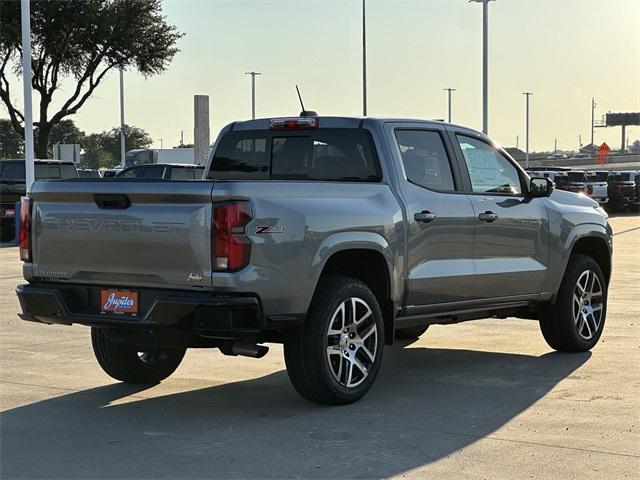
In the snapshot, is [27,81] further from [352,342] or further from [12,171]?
[352,342]

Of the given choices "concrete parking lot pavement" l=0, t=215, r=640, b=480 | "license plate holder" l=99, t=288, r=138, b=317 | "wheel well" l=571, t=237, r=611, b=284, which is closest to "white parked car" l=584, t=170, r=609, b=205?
"wheel well" l=571, t=237, r=611, b=284

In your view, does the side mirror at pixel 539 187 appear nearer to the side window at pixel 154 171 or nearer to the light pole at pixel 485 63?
the side window at pixel 154 171

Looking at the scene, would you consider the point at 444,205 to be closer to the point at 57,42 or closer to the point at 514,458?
the point at 514,458

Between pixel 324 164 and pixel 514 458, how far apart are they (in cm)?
290

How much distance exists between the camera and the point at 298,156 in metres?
7.85

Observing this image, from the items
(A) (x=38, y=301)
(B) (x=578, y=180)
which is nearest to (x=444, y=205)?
(A) (x=38, y=301)

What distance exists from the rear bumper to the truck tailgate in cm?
10

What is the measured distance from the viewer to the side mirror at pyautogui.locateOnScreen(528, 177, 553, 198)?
337 inches

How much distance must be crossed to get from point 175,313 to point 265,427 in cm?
88

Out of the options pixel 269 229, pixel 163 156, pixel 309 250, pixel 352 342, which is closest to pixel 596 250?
pixel 352 342

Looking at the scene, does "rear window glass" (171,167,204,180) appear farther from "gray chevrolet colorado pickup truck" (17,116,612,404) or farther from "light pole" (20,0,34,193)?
"gray chevrolet colorado pickup truck" (17,116,612,404)

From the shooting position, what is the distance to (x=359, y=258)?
23.7 feet

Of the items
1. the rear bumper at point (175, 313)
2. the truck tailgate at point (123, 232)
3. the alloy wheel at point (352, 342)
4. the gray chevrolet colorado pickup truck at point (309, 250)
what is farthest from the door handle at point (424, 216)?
the truck tailgate at point (123, 232)

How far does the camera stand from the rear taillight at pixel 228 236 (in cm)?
612
